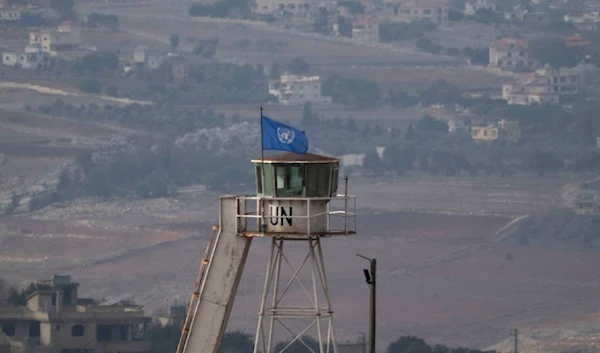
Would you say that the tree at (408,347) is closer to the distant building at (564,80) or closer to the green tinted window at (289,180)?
the green tinted window at (289,180)

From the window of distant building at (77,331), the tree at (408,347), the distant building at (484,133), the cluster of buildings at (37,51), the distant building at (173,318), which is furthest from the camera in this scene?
the cluster of buildings at (37,51)

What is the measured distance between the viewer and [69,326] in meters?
80.8

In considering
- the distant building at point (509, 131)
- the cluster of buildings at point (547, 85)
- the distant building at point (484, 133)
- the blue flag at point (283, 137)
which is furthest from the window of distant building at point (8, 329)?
the cluster of buildings at point (547, 85)

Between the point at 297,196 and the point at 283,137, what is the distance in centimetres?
63

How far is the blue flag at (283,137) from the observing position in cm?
1977

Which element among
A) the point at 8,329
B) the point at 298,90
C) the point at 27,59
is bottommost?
→ the point at 298,90

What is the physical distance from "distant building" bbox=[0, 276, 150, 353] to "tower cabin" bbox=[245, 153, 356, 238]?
192ft

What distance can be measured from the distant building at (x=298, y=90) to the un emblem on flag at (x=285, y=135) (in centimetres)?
16908

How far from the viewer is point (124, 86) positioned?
631 ft

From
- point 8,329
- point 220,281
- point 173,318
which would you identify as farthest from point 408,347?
point 220,281

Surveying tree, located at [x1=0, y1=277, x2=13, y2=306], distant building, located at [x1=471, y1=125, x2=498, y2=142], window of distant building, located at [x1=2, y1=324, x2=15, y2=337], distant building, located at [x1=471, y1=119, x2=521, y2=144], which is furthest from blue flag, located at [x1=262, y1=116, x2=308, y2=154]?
distant building, located at [x1=471, y1=125, x2=498, y2=142]

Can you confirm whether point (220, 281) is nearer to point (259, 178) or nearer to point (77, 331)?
point (259, 178)

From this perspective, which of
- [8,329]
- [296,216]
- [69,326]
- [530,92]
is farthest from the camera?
[530,92]

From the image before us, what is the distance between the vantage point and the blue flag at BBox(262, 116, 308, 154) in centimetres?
1977
